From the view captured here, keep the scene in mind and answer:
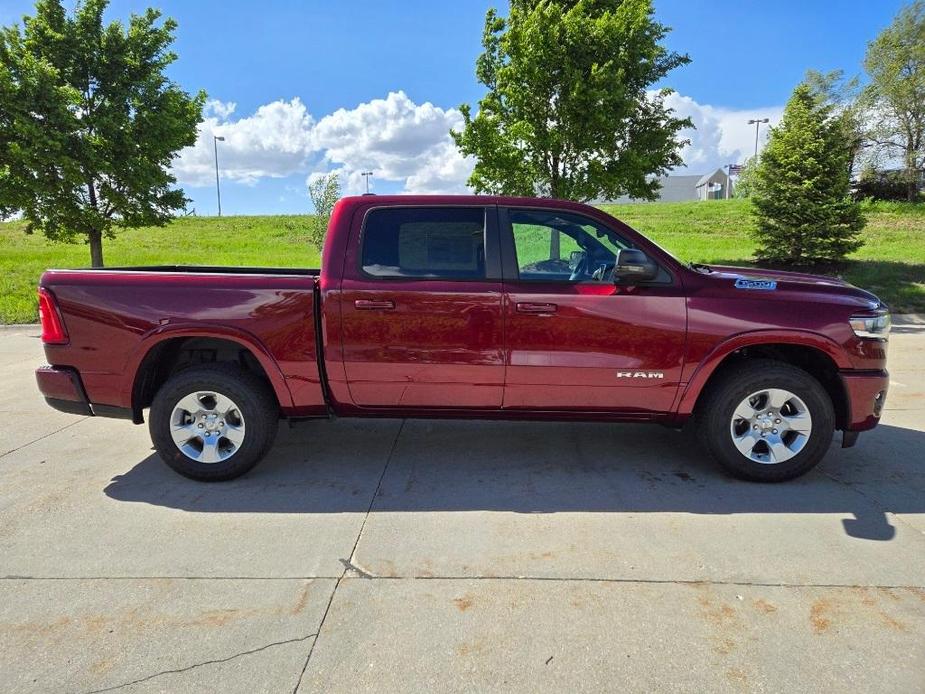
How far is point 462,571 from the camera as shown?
114 inches

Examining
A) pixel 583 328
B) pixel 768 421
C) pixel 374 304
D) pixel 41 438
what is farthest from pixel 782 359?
pixel 41 438

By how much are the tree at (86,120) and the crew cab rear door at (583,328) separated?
36.5 ft

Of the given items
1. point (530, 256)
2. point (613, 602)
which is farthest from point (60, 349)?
point (613, 602)

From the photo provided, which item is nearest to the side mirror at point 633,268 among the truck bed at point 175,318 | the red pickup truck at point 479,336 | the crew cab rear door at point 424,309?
the red pickup truck at point 479,336

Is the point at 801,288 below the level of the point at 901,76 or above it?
below

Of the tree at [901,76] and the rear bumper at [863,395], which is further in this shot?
the tree at [901,76]

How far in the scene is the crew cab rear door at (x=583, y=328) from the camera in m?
3.74

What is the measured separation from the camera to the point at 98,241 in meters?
13.1

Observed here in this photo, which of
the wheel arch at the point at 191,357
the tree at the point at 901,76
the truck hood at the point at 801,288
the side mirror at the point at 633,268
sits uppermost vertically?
the tree at the point at 901,76

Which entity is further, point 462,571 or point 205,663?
point 462,571

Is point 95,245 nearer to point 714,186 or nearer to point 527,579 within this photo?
point 527,579

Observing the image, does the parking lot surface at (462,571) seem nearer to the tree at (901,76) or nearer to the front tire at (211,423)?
the front tire at (211,423)

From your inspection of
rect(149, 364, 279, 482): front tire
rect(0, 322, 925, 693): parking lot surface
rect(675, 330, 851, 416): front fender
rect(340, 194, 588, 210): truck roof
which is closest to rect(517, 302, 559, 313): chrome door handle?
rect(340, 194, 588, 210): truck roof

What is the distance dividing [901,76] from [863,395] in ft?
96.2
